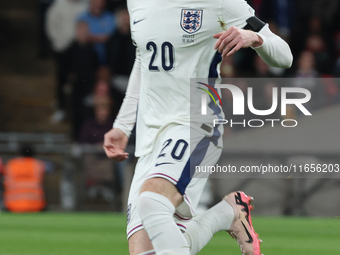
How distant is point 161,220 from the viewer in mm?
3268

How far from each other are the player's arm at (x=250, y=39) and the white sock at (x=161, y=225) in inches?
32.5

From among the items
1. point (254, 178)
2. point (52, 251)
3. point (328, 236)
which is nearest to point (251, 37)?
point (52, 251)

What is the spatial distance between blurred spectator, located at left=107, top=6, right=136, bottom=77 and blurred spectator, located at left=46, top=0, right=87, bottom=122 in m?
0.96

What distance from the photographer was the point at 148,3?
3805mm

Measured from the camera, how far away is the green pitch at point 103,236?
19.3 ft

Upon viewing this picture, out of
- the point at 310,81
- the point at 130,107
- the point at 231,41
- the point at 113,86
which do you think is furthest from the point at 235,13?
the point at 113,86

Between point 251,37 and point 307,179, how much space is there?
19.7 ft

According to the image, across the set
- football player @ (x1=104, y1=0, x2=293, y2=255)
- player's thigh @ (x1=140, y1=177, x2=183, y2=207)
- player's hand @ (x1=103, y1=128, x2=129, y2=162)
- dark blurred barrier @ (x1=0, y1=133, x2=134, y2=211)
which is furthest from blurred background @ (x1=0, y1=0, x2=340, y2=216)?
player's thigh @ (x1=140, y1=177, x2=183, y2=207)

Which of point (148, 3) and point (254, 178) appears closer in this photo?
point (148, 3)

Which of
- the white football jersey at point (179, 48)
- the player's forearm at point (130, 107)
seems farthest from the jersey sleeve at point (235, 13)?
the player's forearm at point (130, 107)

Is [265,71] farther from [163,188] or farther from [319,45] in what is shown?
[163,188]

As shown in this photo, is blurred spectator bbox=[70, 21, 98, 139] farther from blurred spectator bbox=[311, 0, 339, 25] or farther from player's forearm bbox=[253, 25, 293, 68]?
player's forearm bbox=[253, 25, 293, 68]

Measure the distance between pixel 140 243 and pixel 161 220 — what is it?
47 cm

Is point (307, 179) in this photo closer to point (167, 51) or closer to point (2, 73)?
point (167, 51)
